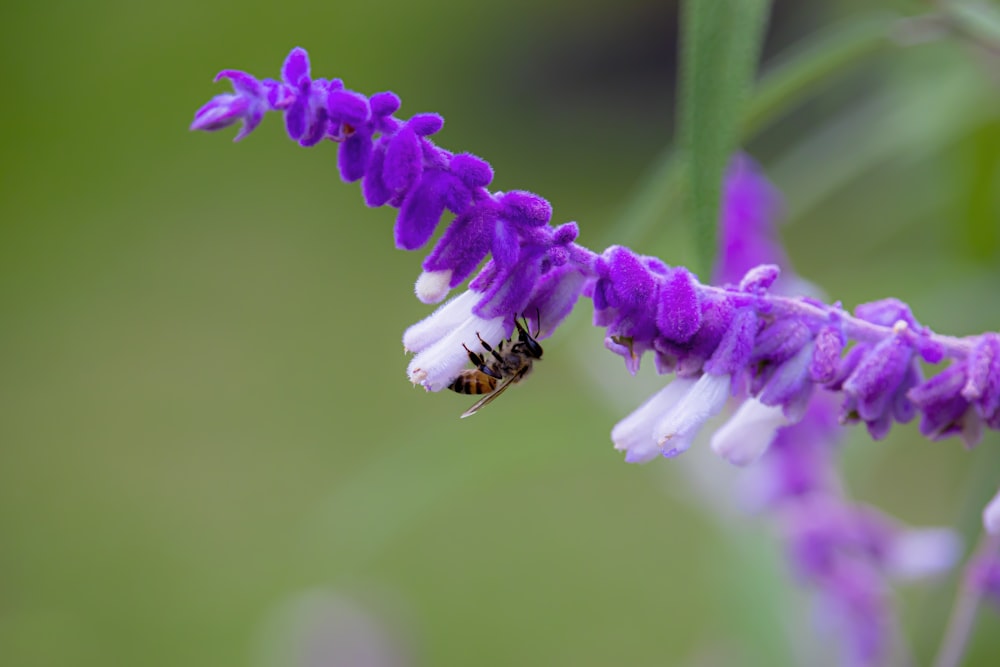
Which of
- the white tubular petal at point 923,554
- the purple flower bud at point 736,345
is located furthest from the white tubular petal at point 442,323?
the white tubular petal at point 923,554

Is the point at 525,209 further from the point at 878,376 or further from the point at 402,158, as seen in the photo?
the point at 878,376

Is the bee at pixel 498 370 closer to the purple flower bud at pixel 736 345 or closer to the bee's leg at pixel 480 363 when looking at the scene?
the bee's leg at pixel 480 363

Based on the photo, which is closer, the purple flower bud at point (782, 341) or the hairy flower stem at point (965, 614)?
the purple flower bud at point (782, 341)

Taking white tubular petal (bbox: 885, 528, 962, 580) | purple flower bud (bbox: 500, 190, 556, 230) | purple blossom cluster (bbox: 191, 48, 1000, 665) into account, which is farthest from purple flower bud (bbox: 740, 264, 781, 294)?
white tubular petal (bbox: 885, 528, 962, 580)

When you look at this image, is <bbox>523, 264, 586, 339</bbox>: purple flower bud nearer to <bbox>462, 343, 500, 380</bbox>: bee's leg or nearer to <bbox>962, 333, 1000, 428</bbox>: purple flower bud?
<bbox>462, 343, 500, 380</bbox>: bee's leg

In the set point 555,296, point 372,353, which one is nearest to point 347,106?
point 555,296

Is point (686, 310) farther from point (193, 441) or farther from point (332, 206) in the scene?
point (332, 206)
